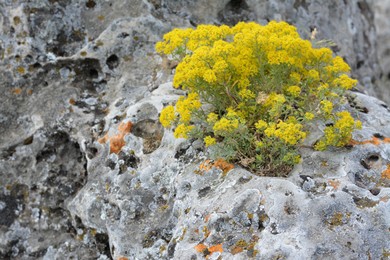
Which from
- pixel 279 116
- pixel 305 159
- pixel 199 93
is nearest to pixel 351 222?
pixel 305 159

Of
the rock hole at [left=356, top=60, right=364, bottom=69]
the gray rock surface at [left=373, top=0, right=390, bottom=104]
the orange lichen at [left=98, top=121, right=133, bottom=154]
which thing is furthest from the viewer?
the gray rock surface at [left=373, top=0, right=390, bottom=104]

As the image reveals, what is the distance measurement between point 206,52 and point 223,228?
5.54ft

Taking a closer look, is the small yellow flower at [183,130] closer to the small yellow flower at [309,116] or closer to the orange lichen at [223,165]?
the orange lichen at [223,165]

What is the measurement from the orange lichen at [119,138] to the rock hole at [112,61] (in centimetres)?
121

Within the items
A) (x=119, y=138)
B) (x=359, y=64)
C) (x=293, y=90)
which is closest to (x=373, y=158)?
(x=293, y=90)

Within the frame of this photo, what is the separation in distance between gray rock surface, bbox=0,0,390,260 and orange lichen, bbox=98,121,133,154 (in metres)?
0.01

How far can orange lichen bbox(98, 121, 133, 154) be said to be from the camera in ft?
19.8

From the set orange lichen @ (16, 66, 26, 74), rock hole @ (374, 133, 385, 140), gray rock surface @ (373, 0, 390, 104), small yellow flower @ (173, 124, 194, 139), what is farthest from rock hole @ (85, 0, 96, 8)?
gray rock surface @ (373, 0, 390, 104)

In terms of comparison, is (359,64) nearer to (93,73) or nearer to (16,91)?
(93,73)

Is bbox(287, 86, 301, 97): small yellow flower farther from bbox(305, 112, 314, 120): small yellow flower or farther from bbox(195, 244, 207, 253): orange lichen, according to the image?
bbox(195, 244, 207, 253): orange lichen

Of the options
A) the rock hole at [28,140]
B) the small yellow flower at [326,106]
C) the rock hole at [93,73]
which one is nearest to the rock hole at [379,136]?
the small yellow flower at [326,106]

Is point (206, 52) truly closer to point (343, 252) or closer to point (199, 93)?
point (199, 93)

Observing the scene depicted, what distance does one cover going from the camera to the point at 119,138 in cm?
608

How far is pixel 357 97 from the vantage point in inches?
244
